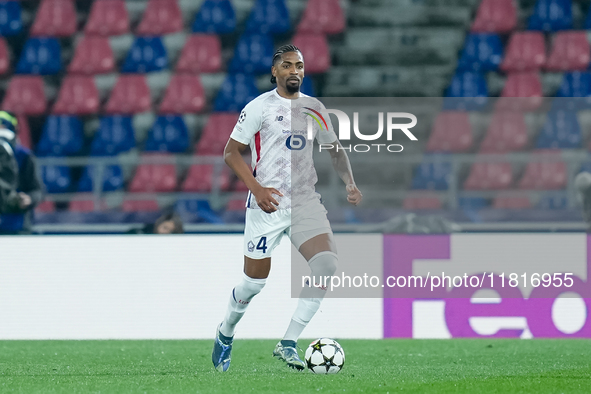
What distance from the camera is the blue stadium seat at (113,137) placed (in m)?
9.91

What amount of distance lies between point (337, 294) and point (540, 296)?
1.35 m

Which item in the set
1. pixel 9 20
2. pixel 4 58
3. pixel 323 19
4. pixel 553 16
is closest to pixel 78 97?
pixel 4 58

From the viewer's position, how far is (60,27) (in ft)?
35.3

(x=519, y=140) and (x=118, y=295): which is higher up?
(x=519, y=140)

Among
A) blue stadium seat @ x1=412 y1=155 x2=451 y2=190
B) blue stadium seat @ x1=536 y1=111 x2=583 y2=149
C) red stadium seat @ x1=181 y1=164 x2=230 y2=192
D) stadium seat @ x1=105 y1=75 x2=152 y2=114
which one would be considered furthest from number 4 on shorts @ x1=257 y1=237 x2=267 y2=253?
stadium seat @ x1=105 y1=75 x2=152 y2=114

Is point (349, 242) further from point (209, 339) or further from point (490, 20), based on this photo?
point (490, 20)

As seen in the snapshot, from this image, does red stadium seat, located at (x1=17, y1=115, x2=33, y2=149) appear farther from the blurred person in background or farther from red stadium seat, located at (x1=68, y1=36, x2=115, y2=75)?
the blurred person in background

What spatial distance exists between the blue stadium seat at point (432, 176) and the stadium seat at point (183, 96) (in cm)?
342

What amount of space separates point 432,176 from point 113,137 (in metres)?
3.87

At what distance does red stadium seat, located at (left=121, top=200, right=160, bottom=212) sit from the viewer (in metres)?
8.91

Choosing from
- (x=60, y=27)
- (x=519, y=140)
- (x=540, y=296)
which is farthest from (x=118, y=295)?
(x=60, y=27)

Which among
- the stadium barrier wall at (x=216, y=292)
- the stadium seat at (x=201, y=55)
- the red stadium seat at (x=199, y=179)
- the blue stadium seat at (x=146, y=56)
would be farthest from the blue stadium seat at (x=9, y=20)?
the stadium barrier wall at (x=216, y=292)

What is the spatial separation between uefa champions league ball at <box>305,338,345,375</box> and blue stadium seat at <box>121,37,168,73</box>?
21.8ft

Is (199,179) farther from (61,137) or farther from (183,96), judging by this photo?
(61,137)
